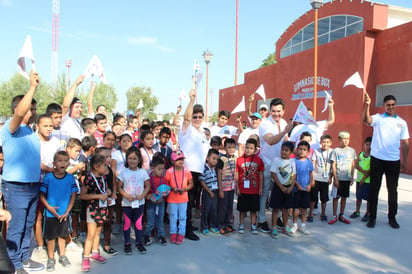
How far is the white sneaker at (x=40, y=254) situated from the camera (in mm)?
3758

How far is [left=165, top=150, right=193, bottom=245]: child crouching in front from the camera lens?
4445 millimetres

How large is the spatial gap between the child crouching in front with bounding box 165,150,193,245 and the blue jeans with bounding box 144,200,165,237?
0.42ft

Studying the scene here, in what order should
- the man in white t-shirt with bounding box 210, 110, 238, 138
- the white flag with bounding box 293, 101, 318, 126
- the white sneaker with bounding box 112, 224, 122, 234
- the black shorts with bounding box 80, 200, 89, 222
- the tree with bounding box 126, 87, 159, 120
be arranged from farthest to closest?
1. the tree with bounding box 126, 87, 159, 120
2. the man in white t-shirt with bounding box 210, 110, 238, 138
3. the white flag with bounding box 293, 101, 318, 126
4. the white sneaker with bounding box 112, 224, 122, 234
5. the black shorts with bounding box 80, 200, 89, 222

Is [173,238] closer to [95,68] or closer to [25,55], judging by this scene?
[25,55]

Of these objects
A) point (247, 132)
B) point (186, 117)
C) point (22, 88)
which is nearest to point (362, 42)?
point (247, 132)

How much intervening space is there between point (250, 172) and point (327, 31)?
527 inches

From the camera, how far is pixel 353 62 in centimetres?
1273

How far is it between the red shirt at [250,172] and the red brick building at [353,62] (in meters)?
8.54

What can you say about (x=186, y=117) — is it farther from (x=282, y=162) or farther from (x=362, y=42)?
(x=362, y=42)

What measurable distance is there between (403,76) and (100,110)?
1046 centimetres

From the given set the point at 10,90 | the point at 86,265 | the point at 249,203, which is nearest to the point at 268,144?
the point at 249,203

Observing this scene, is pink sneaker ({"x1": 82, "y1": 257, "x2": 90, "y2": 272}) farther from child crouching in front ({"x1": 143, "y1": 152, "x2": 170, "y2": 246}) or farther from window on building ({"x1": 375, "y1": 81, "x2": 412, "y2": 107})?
window on building ({"x1": 375, "y1": 81, "x2": 412, "y2": 107})

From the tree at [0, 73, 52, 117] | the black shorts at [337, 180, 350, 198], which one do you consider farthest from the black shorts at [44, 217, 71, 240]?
the tree at [0, 73, 52, 117]

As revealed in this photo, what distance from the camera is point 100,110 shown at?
266 inches
